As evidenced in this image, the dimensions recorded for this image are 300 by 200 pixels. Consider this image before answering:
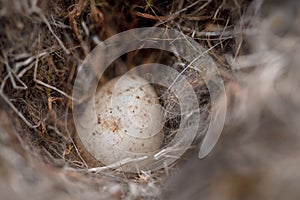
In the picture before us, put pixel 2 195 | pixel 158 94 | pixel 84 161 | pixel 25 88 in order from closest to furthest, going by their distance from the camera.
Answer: pixel 2 195 < pixel 25 88 < pixel 84 161 < pixel 158 94

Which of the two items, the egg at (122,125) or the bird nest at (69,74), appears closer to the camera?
the bird nest at (69,74)

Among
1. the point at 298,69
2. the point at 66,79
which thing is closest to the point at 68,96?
the point at 66,79

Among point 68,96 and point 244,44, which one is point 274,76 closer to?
point 244,44

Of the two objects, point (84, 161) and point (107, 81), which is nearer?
point (84, 161)

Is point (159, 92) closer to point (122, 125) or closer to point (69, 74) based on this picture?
point (122, 125)

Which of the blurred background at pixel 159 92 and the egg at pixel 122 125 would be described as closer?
the blurred background at pixel 159 92

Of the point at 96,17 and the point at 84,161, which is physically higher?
the point at 96,17

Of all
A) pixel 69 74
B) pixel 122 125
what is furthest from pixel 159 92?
pixel 69 74

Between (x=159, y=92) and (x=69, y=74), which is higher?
(x=69, y=74)
